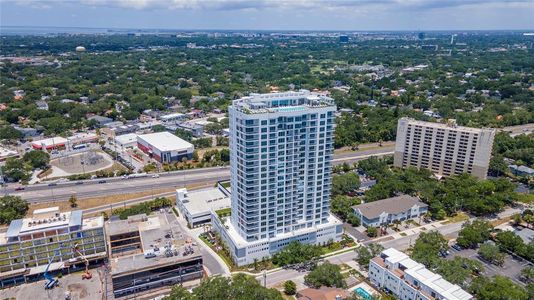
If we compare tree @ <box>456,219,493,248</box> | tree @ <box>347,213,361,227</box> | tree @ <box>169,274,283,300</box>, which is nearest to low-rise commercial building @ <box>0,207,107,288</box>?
tree @ <box>169,274,283,300</box>

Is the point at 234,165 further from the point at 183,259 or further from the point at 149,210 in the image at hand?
the point at 149,210

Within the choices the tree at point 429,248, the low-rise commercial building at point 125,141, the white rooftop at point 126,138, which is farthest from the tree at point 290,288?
the white rooftop at point 126,138

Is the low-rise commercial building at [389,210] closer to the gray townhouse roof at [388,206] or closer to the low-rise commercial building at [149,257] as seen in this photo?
the gray townhouse roof at [388,206]

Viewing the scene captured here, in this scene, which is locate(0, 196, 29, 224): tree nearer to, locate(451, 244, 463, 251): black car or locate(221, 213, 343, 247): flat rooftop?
locate(221, 213, 343, 247): flat rooftop

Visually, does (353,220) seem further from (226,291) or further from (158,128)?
(158,128)

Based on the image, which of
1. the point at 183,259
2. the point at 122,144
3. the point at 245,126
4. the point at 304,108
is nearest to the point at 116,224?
the point at 183,259
